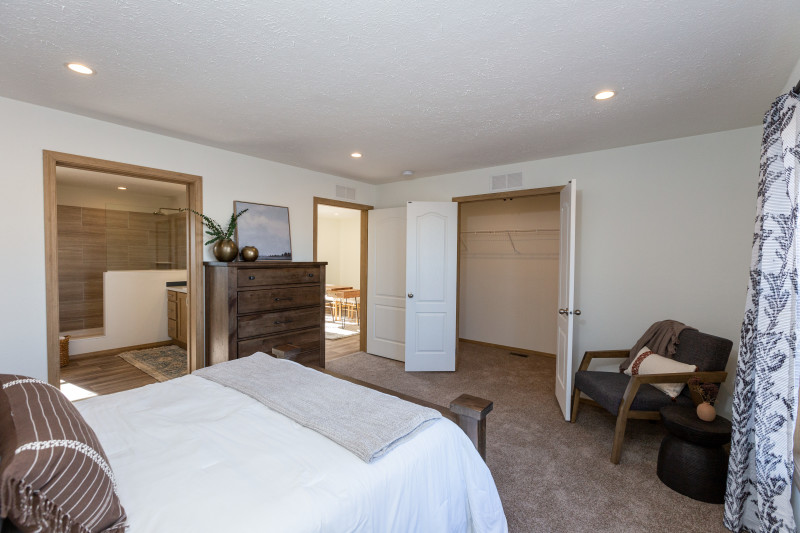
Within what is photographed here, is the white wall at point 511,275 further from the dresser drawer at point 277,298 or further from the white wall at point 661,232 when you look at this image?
the dresser drawer at point 277,298

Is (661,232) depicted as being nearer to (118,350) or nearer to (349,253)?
(118,350)

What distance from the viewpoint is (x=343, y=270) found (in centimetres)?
966

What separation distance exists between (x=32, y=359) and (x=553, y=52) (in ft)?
13.0

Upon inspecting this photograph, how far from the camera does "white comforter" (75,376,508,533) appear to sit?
1.03 metres

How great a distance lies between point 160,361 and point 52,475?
451cm

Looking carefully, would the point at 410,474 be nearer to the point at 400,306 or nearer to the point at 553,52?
the point at 553,52

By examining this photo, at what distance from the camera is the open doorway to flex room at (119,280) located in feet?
14.8

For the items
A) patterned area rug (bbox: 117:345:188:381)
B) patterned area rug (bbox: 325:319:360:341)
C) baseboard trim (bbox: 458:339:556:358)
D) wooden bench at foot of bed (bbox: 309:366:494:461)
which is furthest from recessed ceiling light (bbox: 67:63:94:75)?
baseboard trim (bbox: 458:339:556:358)

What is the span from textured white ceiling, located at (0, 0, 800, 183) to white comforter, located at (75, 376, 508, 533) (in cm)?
177

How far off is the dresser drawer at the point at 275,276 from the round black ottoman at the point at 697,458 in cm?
322

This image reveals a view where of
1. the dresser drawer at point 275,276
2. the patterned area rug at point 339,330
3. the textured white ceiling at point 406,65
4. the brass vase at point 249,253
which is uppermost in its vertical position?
the textured white ceiling at point 406,65

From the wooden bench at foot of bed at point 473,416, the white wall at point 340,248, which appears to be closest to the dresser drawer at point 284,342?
the wooden bench at foot of bed at point 473,416

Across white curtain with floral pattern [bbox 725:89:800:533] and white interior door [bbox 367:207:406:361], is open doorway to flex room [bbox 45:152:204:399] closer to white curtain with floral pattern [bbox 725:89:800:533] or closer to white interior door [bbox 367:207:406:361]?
white interior door [bbox 367:207:406:361]

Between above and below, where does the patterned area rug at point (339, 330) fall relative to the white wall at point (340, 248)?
below
